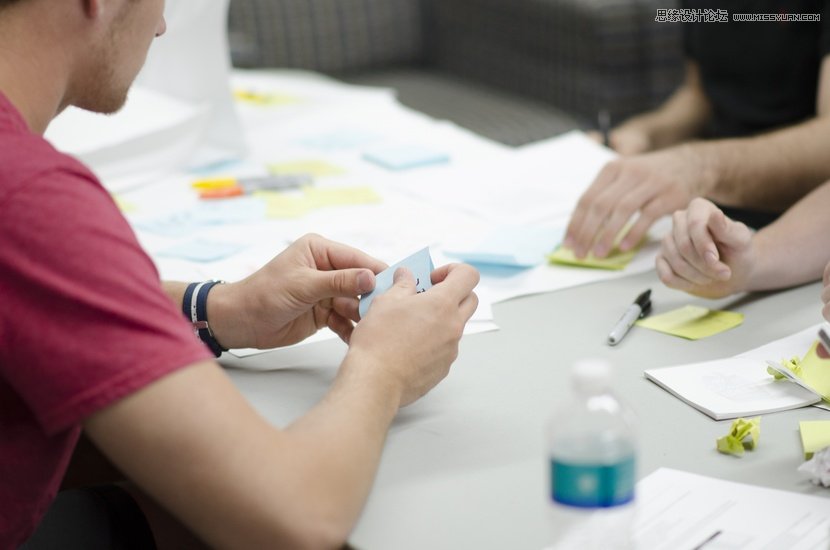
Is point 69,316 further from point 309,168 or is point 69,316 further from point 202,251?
point 309,168

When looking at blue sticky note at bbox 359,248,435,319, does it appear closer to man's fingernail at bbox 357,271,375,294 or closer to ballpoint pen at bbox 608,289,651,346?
man's fingernail at bbox 357,271,375,294

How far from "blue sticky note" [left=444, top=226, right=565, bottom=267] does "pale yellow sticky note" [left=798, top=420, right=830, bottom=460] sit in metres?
0.52

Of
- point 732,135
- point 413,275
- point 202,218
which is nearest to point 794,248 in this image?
point 413,275

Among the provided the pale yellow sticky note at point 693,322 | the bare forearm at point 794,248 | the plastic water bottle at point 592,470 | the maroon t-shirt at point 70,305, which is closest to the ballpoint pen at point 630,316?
the pale yellow sticky note at point 693,322

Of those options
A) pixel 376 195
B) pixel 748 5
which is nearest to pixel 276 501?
pixel 376 195

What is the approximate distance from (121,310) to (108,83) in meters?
0.33

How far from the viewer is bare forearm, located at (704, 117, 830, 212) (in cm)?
165

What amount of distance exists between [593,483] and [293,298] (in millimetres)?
480

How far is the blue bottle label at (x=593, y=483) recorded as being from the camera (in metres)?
0.75

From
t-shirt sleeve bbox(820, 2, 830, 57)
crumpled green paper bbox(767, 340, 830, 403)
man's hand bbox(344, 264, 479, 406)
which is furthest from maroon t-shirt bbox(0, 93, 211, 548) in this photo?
t-shirt sleeve bbox(820, 2, 830, 57)

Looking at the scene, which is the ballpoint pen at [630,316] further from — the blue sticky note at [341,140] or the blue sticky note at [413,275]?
the blue sticky note at [341,140]

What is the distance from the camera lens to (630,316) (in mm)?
1240

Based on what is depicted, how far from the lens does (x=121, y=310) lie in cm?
→ 77

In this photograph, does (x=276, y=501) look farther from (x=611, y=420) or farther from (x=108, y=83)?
(x=108, y=83)
